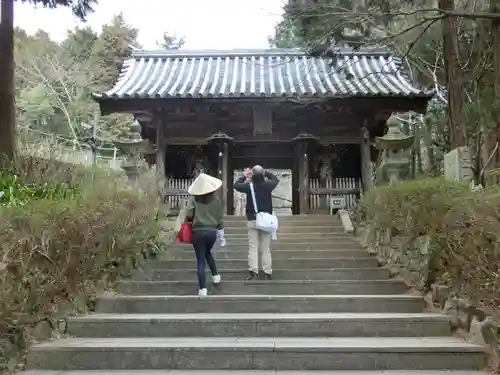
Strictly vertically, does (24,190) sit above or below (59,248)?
above

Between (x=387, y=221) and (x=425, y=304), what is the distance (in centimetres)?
190

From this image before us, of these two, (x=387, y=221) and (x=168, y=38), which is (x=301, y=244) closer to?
(x=387, y=221)

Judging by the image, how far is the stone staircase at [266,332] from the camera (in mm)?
4691

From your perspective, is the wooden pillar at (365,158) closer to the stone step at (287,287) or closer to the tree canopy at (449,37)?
the tree canopy at (449,37)

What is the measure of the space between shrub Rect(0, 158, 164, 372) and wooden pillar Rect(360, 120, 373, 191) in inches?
279

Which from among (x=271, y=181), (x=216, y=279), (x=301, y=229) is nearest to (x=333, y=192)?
(x=301, y=229)

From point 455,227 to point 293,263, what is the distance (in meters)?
3.58

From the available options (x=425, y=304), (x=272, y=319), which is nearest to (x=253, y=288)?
(x=272, y=319)

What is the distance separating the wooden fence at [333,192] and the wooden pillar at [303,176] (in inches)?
7.5

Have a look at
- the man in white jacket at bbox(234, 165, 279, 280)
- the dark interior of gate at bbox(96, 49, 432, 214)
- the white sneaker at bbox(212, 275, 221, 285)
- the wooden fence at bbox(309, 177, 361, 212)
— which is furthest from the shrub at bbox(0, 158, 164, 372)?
the wooden fence at bbox(309, 177, 361, 212)

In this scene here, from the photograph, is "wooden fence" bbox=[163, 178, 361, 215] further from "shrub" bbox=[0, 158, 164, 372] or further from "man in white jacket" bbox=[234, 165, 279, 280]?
"man in white jacket" bbox=[234, 165, 279, 280]

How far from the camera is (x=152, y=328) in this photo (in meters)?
5.54

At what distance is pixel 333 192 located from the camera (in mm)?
13820

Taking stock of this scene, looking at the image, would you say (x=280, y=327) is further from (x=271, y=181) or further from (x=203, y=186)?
(x=271, y=181)
